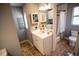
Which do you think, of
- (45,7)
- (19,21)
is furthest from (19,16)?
(45,7)

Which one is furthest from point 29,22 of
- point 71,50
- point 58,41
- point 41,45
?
point 71,50

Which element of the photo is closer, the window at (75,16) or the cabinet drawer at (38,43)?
the window at (75,16)

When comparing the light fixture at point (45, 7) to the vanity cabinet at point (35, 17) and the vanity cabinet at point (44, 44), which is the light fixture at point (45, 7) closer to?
the vanity cabinet at point (35, 17)

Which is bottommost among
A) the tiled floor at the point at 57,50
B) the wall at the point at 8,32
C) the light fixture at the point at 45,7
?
the tiled floor at the point at 57,50

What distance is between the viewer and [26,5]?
0.84 meters

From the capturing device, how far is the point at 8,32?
2.97 feet

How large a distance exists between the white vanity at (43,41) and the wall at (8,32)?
24 cm

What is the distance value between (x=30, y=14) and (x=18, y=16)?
0.48 ft

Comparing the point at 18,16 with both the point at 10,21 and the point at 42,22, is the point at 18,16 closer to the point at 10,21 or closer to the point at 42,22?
the point at 10,21

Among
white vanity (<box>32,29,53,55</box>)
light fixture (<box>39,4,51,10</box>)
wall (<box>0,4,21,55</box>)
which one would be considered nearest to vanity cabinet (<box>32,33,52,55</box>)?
white vanity (<box>32,29,53,55</box>)

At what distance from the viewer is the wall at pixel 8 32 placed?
0.85 meters

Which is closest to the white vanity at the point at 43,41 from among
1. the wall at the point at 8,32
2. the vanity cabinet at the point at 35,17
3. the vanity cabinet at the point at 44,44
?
the vanity cabinet at the point at 44,44

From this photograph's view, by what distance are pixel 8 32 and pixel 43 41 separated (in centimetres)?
44

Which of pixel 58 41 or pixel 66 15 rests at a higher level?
pixel 66 15
